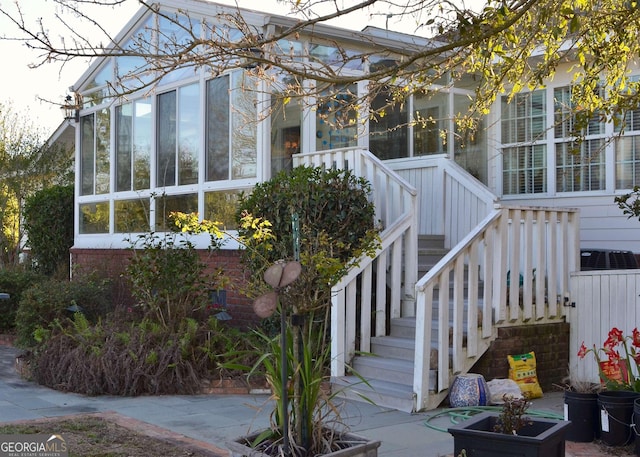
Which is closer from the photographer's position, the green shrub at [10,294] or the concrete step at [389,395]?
the concrete step at [389,395]

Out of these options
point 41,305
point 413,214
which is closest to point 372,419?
point 413,214

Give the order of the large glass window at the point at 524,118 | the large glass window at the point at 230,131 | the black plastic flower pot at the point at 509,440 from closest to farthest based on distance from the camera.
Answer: the black plastic flower pot at the point at 509,440 → the large glass window at the point at 230,131 → the large glass window at the point at 524,118

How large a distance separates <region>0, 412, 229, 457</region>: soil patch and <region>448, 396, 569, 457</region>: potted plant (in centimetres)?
211

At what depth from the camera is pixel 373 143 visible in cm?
1233

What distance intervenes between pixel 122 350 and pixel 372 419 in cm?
326

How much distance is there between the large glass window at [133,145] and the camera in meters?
13.4

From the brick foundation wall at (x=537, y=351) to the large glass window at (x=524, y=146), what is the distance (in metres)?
3.72

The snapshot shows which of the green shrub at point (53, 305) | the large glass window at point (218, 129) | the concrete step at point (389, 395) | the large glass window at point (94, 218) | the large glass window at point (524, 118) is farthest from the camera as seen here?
the large glass window at point (94, 218)

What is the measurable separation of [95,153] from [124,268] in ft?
10.6

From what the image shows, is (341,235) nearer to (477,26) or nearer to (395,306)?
(395,306)

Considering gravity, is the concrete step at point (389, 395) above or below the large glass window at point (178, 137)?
below

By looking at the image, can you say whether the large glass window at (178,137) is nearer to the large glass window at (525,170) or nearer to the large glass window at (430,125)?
the large glass window at (430,125)

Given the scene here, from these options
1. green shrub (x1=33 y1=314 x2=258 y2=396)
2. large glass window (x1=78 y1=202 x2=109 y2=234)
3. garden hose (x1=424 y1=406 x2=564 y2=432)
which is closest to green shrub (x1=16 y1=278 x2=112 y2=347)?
green shrub (x1=33 y1=314 x2=258 y2=396)

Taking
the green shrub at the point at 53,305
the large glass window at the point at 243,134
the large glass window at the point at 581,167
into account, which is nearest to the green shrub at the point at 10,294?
the green shrub at the point at 53,305
